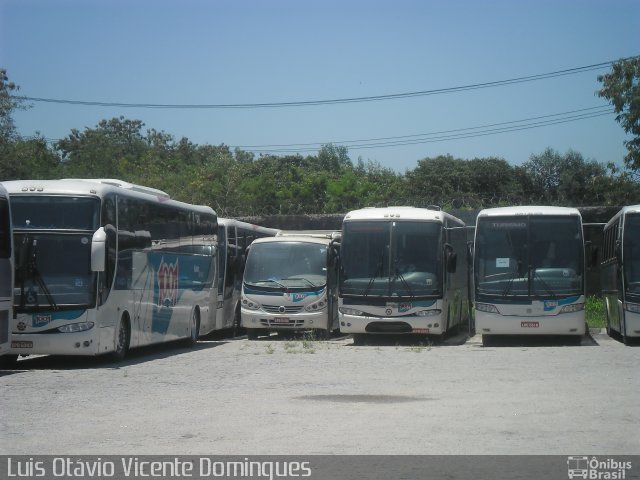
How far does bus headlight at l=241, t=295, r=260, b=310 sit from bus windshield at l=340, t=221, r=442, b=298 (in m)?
3.20

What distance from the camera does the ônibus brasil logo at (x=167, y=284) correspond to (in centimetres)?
2102

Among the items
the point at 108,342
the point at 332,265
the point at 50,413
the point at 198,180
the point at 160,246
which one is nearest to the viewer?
the point at 50,413

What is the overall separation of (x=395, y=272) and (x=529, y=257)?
314cm

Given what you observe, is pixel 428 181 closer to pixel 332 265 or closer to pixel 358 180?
pixel 358 180

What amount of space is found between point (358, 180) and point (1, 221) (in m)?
50.2

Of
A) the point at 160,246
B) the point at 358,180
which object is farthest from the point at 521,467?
the point at 358,180

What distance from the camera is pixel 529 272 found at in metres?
21.9

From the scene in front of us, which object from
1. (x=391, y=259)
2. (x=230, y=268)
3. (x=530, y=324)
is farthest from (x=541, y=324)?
(x=230, y=268)

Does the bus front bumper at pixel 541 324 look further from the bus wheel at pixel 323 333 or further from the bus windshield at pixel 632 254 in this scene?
the bus wheel at pixel 323 333

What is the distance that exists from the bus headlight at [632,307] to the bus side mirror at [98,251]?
11.5 m

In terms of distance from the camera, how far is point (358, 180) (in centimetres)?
6556

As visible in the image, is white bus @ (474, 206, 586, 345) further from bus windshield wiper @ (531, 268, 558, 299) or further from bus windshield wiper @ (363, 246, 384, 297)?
bus windshield wiper @ (363, 246, 384, 297)

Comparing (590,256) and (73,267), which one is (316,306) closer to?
(590,256)

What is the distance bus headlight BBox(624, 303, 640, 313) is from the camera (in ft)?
68.0
